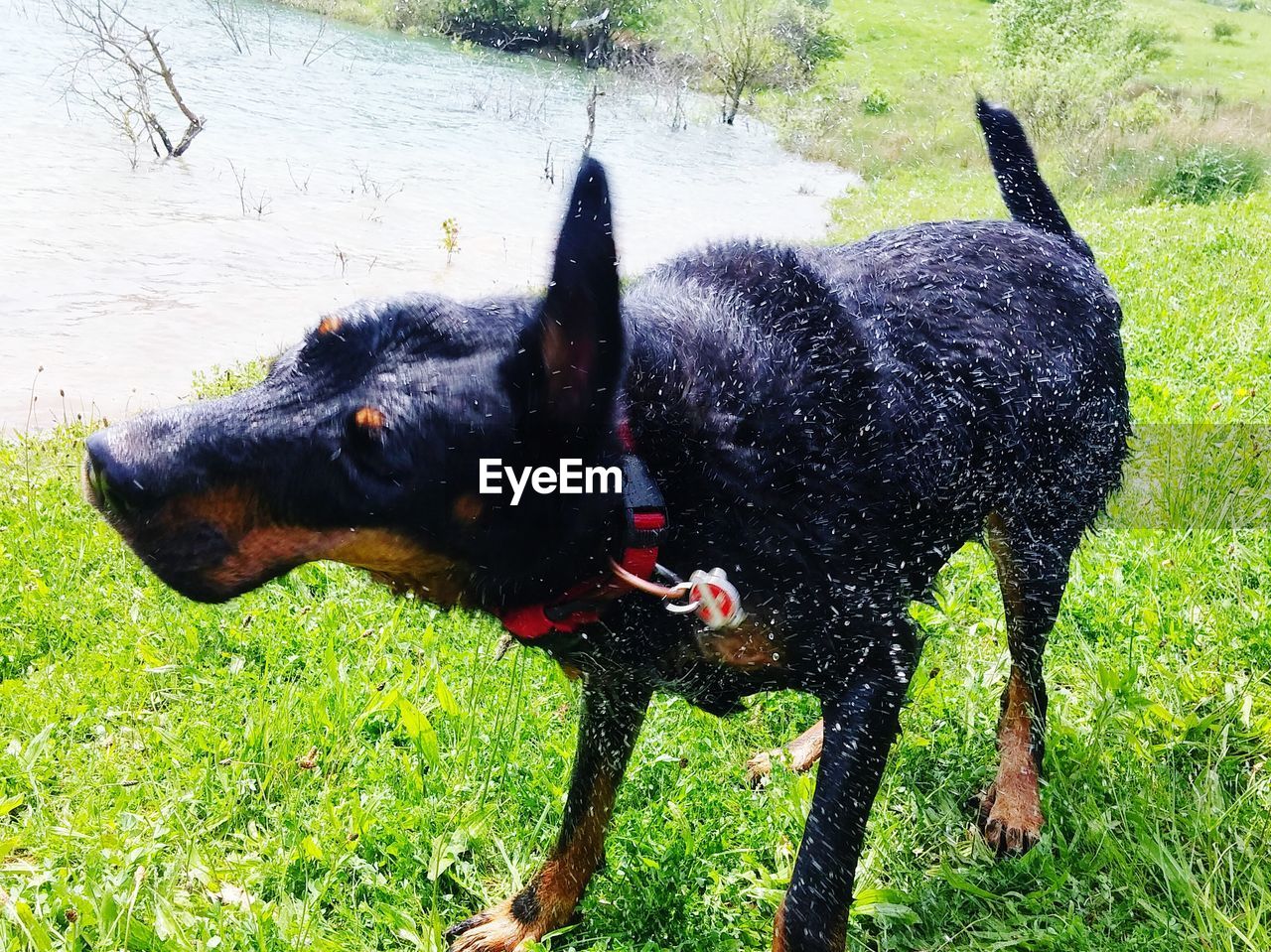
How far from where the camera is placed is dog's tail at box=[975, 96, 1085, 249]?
316cm

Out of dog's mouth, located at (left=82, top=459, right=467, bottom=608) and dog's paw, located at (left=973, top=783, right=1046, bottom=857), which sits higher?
dog's mouth, located at (left=82, top=459, right=467, bottom=608)

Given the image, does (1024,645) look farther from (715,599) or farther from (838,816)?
(715,599)

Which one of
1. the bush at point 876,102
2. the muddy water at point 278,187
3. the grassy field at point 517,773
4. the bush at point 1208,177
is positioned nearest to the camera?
the grassy field at point 517,773

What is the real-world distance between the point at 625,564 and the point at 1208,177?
1240cm

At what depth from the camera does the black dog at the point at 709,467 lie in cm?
154

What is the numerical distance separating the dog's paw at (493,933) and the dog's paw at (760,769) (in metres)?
0.82

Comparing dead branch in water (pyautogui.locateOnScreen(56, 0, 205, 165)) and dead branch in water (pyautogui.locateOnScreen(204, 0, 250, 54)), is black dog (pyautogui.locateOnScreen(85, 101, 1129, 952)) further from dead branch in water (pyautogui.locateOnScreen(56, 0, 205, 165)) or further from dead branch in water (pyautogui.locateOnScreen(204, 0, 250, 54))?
dead branch in water (pyautogui.locateOnScreen(204, 0, 250, 54))

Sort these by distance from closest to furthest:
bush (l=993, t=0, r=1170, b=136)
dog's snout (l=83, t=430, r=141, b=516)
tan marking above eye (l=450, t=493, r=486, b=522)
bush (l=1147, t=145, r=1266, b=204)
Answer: dog's snout (l=83, t=430, r=141, b=516) < tan marking above eye (l=450, t=493, r=486, b=522) < bush (l=993, t=0, r=1170, b=136) < bush (l=1147, t=145, r=1266, b=204)

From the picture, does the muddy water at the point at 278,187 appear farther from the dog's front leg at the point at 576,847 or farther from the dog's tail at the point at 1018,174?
the dog's front leg at the point at 576,847

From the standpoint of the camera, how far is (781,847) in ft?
8.71

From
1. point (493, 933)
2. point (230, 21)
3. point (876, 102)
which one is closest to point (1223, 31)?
point (876, 102)

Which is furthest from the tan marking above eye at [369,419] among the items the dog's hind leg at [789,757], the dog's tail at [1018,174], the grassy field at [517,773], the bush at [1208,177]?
the bush at [1208,177]

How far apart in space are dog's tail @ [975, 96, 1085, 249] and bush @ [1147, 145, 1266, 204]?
30.2ft

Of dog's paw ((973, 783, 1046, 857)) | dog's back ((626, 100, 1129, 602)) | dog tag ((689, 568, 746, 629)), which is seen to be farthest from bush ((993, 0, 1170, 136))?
dog tag ((689, 568, 746, 629))
